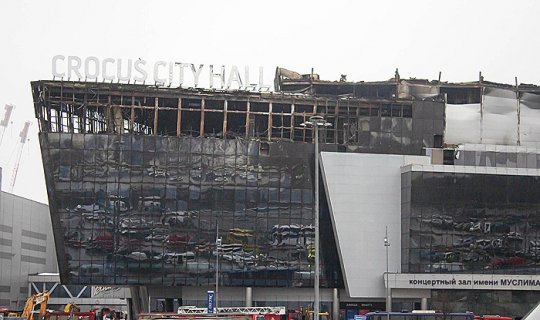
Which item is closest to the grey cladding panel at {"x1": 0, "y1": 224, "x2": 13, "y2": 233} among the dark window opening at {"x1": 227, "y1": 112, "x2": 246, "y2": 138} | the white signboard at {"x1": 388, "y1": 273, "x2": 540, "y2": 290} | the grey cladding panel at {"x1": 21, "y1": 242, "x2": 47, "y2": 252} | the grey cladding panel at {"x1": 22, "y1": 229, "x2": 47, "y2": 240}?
the grey cladding panel at {"x1": 22, "y1": 229, "x2": 47, "y2": 240}

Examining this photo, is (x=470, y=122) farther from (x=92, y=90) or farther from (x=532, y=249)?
(x=92, y=90)

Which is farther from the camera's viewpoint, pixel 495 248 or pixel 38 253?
pixel 38 253

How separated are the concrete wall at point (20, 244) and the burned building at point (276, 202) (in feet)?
189

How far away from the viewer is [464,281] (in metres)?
109

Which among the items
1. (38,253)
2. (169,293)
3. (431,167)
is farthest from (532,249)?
(38,253)

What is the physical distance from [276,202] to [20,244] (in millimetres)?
77295

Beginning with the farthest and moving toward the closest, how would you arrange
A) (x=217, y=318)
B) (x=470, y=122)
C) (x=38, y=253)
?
(x=38, y=253) < (x=470, y=122) < (x=217, y=318)

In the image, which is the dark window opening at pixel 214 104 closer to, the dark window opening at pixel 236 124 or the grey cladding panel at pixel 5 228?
the dark window opening at pixel 236 124

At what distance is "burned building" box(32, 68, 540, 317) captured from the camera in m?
109

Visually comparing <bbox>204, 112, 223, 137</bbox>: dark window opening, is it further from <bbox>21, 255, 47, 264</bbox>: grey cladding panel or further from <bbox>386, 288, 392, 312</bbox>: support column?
<bbox>21, 255, 47, 264</bbox>: grey cladding panel

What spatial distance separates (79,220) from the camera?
10862 centimetres

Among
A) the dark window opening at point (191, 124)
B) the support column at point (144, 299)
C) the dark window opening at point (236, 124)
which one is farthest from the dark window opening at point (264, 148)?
the support column at point (144, 299)

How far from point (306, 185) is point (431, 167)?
1489 cm

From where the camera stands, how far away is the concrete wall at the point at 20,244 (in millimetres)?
164000
